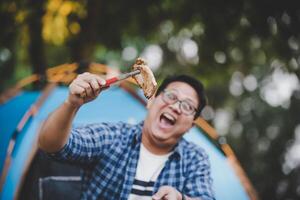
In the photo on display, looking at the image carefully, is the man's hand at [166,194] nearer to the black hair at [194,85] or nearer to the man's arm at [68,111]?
the man's arm at [68,111]

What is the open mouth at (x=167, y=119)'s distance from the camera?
6.46 feet

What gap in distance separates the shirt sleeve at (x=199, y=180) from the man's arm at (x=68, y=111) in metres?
0.61

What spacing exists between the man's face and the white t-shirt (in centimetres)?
6

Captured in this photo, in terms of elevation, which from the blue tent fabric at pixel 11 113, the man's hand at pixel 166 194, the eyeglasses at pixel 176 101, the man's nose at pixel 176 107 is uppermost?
the blue tent fabric at pixel 11 113

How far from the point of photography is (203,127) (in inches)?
120

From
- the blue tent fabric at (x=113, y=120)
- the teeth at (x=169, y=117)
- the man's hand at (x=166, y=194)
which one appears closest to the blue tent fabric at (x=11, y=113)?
the blue tent fabric at (x=113, y=120)

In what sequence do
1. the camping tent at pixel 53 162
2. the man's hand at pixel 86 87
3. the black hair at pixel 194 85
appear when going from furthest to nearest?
the camping tent at pixel 53 162, the black hair at pixel 194 85, the man's hand at pixel 86 87

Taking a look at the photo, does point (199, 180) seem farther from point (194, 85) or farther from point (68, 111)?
point (68, 111)

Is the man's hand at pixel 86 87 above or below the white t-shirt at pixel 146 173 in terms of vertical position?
above

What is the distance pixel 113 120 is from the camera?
2.89 m

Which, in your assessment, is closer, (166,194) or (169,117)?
(166,194)

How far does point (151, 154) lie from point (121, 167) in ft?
0.51

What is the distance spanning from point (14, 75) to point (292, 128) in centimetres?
907

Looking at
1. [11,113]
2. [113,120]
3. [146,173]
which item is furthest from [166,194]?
[11,113]
